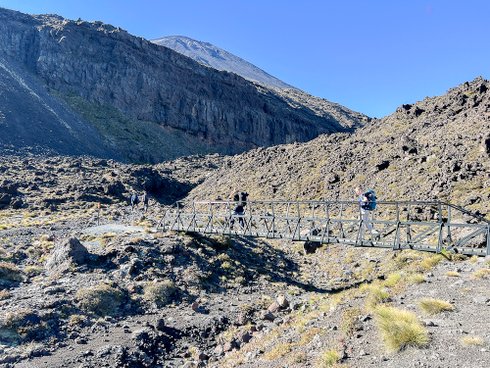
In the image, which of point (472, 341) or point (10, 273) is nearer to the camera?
point (472, 341)

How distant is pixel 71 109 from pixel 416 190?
68.9 metres

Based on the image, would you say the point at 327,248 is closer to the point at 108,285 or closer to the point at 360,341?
the point at 108,285

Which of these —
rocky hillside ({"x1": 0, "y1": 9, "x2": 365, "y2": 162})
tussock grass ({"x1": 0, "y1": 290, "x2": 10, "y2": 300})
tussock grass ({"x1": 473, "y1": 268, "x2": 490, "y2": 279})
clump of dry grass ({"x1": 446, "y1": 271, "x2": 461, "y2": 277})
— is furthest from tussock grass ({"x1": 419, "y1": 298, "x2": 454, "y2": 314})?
rocky hillside ({"x1": 0, "y1": 9, "x2": 365, "y2": 162})

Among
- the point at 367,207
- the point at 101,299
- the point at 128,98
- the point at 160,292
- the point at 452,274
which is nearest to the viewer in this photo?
the point at 452,274

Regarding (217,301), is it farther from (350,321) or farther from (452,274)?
(452,274)

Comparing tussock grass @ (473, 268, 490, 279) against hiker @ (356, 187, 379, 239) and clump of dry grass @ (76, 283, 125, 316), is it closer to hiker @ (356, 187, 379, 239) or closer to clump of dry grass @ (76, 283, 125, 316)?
hiker @ (356, 187, 379, 239)

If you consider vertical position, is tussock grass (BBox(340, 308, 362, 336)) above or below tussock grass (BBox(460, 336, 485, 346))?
below

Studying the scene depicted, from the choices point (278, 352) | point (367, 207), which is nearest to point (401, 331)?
point (278, 352)

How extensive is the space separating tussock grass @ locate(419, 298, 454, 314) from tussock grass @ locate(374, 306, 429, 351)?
89 centimetres

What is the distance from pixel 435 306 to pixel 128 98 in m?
88.5

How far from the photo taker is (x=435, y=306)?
9.70 meters

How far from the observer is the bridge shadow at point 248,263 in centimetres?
1822

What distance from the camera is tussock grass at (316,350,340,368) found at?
26.5 feet

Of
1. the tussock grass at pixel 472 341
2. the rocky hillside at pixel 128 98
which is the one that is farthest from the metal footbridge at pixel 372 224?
the rocky hillside at pixel 128 98
